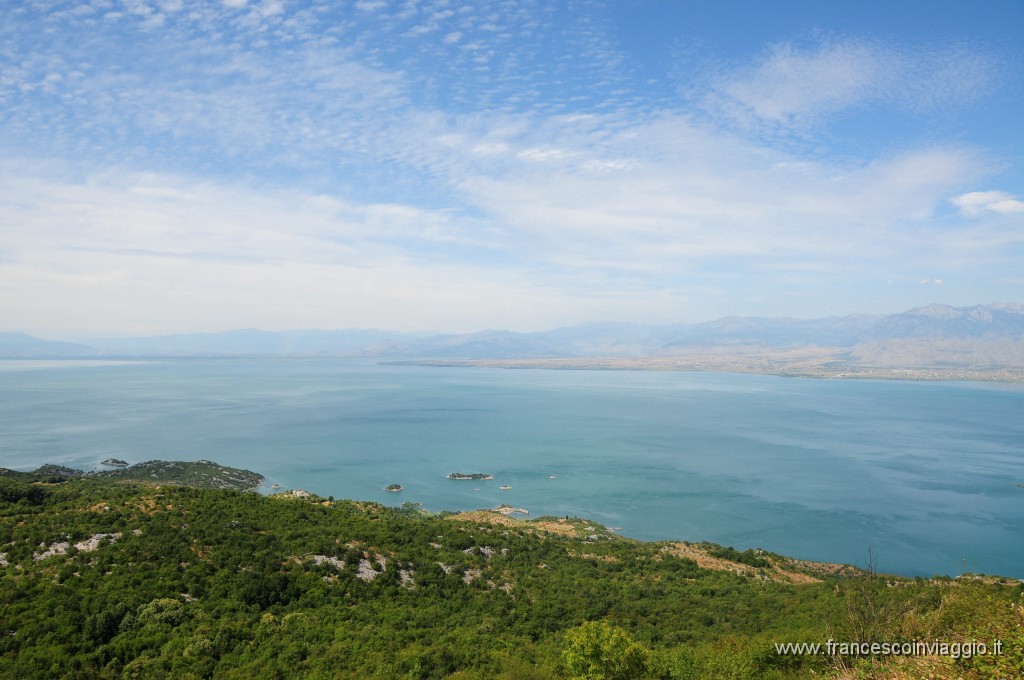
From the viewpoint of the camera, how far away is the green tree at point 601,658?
1320 cm

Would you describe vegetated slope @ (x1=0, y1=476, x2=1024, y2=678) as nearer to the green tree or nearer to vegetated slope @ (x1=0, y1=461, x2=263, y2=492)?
the green tree

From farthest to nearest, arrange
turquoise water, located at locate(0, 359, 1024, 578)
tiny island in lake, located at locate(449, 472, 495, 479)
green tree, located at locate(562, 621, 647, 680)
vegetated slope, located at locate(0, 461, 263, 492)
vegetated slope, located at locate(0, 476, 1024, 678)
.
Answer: tiny island in lake, located at locate(449, 472, 495, 479) < vegetated slope, located at locate(0, 461, 263, 492) < turquoise water, located at locate(0, 359, 1024, 578) < vegetated slope, located at locate(0, 476, 1024, 678) < green tree, located at locate(562, 621, 647, 680)

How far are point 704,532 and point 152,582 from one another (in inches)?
1501

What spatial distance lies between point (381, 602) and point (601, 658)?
8635mm

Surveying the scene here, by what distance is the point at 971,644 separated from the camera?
30.5ft

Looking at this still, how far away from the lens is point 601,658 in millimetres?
13320

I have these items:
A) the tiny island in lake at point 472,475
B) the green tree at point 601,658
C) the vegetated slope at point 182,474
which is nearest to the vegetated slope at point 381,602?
the green tree at point 601,658

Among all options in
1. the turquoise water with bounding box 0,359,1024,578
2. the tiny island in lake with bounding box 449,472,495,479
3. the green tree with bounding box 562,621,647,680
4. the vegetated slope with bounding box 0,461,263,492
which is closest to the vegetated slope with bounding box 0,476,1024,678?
the green tree with bounding box 562,621,647,680

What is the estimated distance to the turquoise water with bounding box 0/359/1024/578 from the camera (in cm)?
4459

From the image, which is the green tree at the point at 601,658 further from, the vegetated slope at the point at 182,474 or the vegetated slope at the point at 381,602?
the vegetated slope at the point at 182,474

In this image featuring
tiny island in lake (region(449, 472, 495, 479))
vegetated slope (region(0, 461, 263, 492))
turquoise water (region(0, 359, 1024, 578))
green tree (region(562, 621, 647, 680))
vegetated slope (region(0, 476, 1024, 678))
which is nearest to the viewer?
green tree (region(562, 621, 647, 680))

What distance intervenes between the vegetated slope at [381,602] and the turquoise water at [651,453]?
1345 centimetres

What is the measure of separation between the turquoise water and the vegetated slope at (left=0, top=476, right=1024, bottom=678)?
1345cm

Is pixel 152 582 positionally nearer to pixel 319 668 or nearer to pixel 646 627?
pixel 319 668
